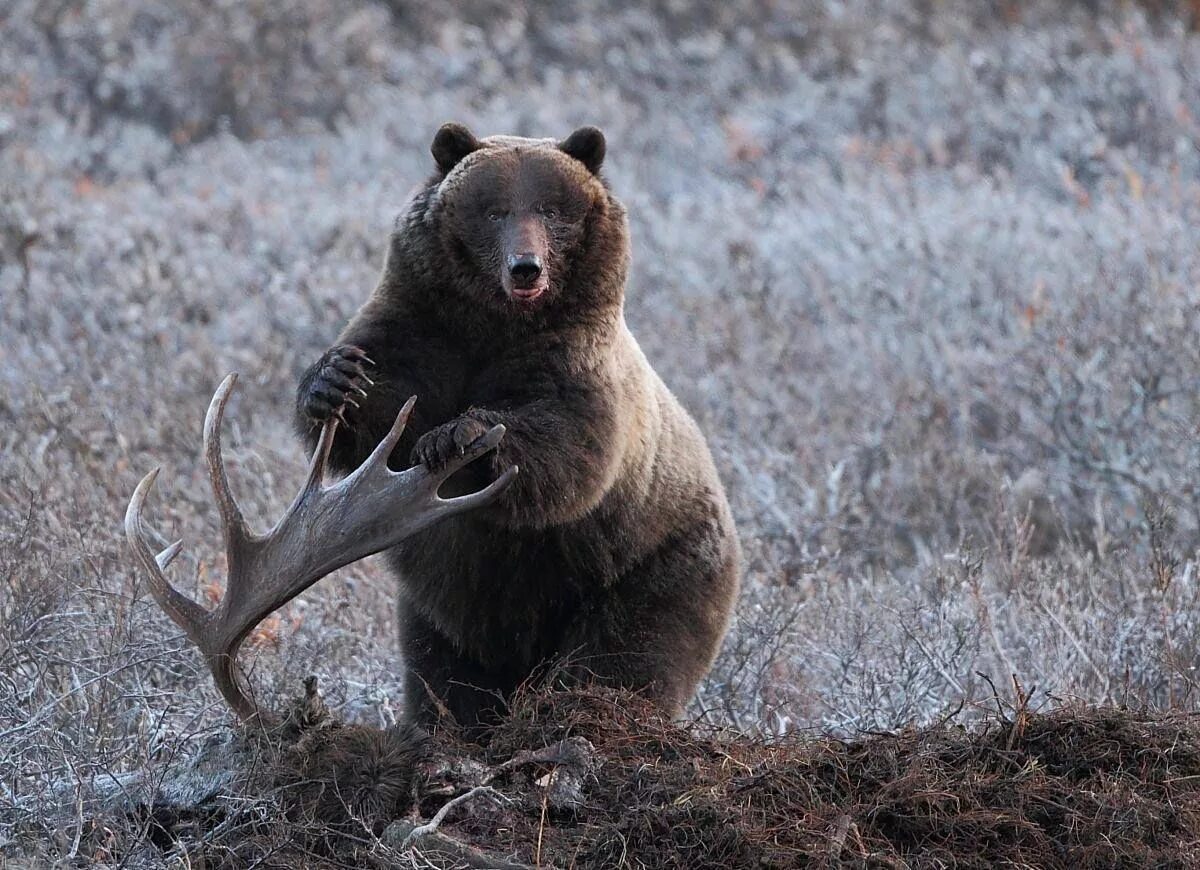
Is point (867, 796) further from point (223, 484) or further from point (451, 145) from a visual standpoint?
point (451, 145)

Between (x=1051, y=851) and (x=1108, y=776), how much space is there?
348mm

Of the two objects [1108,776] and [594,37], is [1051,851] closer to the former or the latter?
[1108,776]

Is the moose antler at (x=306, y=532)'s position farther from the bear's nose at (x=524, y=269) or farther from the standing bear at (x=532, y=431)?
the bear's nose at (x=524, y=269)

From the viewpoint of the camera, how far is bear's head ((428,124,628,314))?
5184 mm

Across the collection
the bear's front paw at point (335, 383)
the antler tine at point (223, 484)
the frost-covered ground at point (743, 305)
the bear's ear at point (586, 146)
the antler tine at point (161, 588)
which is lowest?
the frost-covered ground at point (743, 305)

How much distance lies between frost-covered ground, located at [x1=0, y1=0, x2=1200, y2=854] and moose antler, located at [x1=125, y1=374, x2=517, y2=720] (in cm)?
34

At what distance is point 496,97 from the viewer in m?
14.9

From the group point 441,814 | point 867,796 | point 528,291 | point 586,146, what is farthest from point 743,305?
point 441,814

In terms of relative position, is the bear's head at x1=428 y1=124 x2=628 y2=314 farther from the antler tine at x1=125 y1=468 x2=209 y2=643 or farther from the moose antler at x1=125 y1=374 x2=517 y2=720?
the antler tine at x1=125 y1=468 x2=209 y2=643

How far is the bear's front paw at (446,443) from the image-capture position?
4547 millimetres

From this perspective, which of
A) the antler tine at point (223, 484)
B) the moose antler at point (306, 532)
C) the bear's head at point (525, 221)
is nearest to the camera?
the moose antler at point (306, 532)

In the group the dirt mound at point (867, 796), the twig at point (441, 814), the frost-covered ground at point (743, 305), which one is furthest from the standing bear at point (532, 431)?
the twig at point (441, 814)

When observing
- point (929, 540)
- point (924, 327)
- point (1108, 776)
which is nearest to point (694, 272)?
point (924, 327)

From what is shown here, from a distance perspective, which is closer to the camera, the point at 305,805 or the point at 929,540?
the point at 305,805
